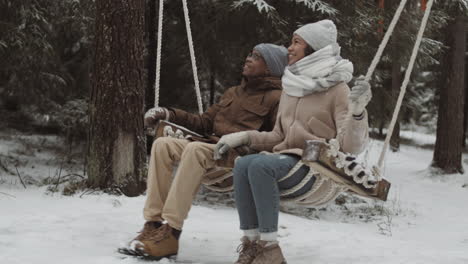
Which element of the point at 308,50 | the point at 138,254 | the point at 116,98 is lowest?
the point at 138,254

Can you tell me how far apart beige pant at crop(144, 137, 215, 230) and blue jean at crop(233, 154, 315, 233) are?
23 cm

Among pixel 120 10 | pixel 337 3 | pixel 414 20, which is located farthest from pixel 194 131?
pixel 414 20

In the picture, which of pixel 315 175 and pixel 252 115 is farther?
pixel 252 115

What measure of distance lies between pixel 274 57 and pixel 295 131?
61cm

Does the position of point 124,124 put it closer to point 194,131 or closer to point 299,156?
point 194,131

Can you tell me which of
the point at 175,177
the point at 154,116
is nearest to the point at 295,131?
the point at 175,177

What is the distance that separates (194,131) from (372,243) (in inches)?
56.5

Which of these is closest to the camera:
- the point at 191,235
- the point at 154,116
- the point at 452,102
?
the point at 154,116

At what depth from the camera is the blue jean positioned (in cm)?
296

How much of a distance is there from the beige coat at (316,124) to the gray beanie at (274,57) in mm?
326

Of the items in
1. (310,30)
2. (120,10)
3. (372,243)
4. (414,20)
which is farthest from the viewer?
(414,20)

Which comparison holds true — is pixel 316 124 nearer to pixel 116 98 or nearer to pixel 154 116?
pixel 154 116

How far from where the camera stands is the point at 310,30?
3.25 meters

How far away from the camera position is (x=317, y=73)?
317 centimetres
